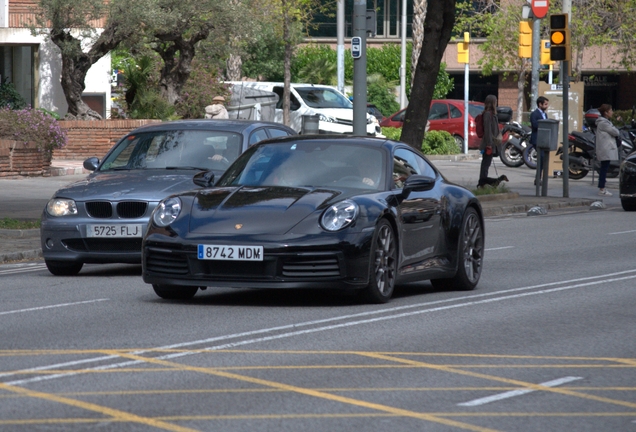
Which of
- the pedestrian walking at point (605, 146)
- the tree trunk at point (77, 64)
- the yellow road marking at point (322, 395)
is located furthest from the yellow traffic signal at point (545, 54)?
the yellow road marking at point (322, 395)

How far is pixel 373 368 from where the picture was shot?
7.25m

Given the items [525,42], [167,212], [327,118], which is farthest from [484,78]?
[167,212]

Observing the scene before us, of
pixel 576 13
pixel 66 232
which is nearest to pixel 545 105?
pixel 66 232

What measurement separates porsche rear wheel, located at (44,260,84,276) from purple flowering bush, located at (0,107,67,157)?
13794 millimetres

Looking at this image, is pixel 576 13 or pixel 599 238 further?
pixel 576 13

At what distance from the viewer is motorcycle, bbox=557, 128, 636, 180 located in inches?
1219

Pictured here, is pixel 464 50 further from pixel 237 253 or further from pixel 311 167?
pixel 237 253

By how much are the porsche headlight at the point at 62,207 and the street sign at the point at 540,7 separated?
19121mm

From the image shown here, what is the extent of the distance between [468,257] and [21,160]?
1699 cm

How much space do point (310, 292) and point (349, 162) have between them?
117 cm

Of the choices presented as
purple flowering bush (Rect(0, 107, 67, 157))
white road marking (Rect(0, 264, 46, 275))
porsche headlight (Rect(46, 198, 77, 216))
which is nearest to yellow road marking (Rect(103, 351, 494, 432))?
porsche headlight (Rect(46, 198, 77, 216))

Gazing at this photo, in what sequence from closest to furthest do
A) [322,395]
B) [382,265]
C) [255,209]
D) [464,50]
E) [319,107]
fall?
1. [322,395]
2. [255,209]
3. [382,265]
4. [319,107]
5. [464,50]

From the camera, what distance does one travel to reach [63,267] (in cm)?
1268

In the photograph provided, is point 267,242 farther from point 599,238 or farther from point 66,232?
point 599,238
